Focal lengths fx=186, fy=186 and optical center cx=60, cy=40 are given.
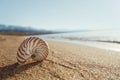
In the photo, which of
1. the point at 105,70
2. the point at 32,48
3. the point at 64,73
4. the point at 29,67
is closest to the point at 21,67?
the point at 29,67

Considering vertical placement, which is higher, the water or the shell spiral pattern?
the shell spiral pattern

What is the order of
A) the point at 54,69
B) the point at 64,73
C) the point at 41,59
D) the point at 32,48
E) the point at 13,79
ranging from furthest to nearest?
the point at 41,59 → the point at 32,48 → the point at 54,69 → the point at 64,73 → the point at 13,79

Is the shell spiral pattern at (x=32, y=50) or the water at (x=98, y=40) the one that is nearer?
the shell spiral pattern at (x=32, y=50)

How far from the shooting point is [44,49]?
7.24 meters

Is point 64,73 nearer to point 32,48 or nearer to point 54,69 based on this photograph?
point 54,69

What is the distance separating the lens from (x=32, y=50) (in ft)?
22.5

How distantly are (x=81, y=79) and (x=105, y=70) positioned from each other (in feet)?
4.97

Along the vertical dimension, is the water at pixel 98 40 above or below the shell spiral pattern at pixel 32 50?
below

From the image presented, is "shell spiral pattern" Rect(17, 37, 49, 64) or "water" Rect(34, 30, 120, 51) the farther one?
"water" Rect(34, 30, 120, 51)

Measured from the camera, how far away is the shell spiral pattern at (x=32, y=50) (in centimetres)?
670

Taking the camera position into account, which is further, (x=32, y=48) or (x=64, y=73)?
(x=32, y=48)

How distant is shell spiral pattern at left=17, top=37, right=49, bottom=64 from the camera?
22.0 ft

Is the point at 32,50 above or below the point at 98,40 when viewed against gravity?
above

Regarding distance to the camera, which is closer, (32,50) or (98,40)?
(32,50)
